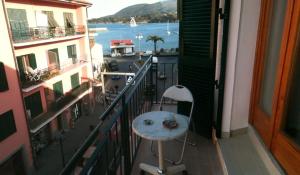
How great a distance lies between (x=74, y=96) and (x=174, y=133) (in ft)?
40.8

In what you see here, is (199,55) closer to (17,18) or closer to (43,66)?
(17,18)

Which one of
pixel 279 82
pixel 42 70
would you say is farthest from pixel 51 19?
pixel 279 82

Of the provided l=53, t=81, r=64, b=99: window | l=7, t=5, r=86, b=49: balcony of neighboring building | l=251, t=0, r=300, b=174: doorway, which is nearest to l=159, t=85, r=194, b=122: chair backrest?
l=251, t=0, r=300, b=174: doorway

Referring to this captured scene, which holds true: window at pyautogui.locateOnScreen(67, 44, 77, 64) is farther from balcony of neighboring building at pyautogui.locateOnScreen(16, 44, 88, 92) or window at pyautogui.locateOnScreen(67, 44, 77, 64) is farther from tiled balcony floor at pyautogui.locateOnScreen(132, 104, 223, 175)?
tiled balcony floor at pyautogui.locateOnScreen(132, 104, 223, 175)

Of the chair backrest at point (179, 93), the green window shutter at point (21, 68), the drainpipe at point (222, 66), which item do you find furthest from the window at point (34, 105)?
the drainpipe at point (222, 66)

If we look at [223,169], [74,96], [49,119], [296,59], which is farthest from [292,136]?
[74,96]

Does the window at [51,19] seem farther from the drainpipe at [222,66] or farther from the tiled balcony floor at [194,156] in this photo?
the drainpipe at [222,66]

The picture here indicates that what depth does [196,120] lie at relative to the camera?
10.0ft

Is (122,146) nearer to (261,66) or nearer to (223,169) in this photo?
(223,169)

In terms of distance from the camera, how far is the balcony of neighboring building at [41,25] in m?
8.94

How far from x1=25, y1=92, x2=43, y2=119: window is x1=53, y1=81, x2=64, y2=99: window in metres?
1.28

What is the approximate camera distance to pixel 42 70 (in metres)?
10.7

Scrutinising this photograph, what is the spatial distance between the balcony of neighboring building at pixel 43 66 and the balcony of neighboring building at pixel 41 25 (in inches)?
26.6

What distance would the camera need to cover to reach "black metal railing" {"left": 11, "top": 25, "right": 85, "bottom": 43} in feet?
29.4
